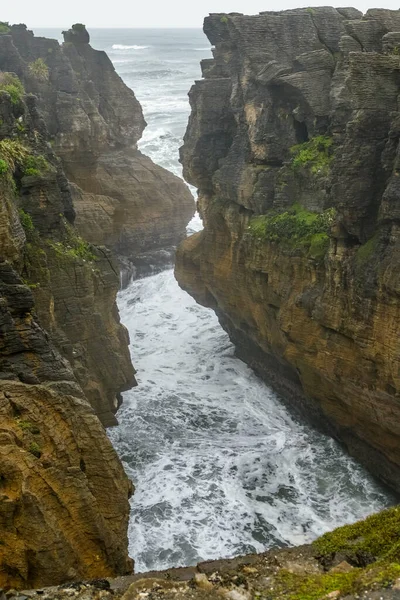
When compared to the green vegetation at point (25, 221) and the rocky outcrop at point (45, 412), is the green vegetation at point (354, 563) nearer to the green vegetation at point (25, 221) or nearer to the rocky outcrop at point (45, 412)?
the rocky outcrop at point (45, 412)

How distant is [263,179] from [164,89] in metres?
55.0

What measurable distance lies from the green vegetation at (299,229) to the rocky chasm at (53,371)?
551 centimetres

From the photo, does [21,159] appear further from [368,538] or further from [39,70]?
[39,70]

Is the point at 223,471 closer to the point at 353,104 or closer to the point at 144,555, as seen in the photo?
the point at 144,555

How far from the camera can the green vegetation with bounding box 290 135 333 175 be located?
2359 cm

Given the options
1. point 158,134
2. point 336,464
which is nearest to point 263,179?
point 336,464

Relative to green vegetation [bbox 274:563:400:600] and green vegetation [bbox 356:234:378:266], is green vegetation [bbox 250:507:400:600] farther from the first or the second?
green vegetation [bbox 356:234:378:266]

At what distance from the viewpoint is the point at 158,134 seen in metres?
60.1

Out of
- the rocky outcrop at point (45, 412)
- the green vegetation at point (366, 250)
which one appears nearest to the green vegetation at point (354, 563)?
the rocky outcrop at point (45, 412)

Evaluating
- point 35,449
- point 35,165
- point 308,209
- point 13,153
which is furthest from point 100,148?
point 35,449

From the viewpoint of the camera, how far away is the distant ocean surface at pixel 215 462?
1902cm

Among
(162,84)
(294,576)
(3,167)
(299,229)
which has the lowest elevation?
(294,576)

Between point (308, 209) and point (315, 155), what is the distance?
1.80 meters

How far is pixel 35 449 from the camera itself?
13508mm
